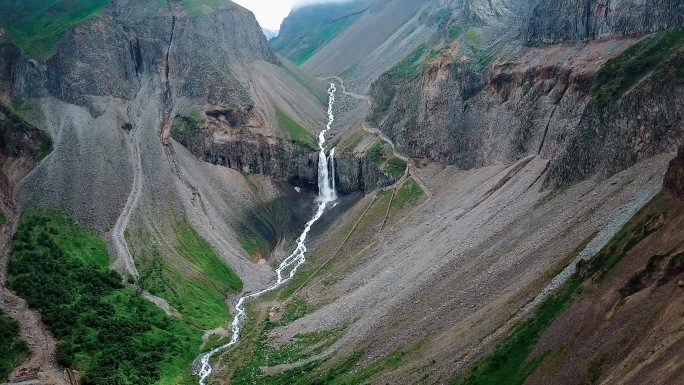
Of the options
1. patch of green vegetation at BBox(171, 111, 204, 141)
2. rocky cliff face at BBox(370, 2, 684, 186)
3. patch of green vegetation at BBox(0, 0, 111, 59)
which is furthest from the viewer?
patch of green vegetation at BBox(0, 0, 111, 59)

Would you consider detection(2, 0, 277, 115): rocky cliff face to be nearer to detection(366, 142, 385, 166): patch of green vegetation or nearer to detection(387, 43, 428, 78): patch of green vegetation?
detection(366, 142, 385, 166): patch of green vegetation

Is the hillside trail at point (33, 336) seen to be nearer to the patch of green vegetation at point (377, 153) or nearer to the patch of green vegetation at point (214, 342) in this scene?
the patch of green vegetation at point (214, 342)

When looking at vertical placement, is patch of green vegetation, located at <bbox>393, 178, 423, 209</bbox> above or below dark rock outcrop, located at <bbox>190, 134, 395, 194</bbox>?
below

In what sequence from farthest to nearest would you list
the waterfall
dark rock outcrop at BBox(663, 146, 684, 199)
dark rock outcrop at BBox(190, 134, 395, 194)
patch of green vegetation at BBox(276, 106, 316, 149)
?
patch of green vegetation at BBox(276, 106, 316, 149) → the waterfall → dark rock outcrop at BBox(190, 134, 395, 194) → dark rock outcrop at BBox(663, 146, 684, 199)

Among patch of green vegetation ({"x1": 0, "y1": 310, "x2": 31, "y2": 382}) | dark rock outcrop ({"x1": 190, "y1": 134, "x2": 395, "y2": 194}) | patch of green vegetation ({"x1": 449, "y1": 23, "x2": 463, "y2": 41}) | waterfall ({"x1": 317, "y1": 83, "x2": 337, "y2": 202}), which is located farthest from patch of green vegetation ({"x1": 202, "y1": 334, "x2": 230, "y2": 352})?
patch of green vegetation ({"x1": 449, "y1": 23, "x2": 463, "y2": 41})

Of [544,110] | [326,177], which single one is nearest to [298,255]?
[326,177]

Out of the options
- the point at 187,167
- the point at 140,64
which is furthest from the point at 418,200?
the point at 140,64

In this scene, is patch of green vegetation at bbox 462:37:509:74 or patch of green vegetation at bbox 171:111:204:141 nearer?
patch of green vegetation at bbox 462:37:509:74

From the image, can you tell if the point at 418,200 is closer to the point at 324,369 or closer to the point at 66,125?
the point at 324,369
